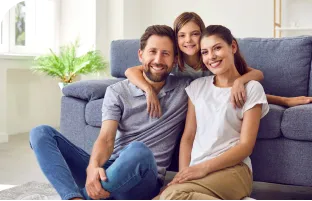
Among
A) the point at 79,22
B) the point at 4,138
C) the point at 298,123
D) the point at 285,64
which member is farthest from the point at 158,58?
the point at 79,22

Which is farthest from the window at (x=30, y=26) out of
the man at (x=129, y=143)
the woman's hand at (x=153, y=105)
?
the woman's hand at (x=153, y=105)

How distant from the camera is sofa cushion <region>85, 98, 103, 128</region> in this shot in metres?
2.40

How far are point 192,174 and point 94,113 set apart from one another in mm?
1019

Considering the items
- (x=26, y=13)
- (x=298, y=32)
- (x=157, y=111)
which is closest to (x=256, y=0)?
(x=298, y=32)

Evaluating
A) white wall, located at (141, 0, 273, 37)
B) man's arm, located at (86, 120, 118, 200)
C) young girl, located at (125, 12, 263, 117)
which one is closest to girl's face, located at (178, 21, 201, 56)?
young girl, located at (125, 12, 263, 117)

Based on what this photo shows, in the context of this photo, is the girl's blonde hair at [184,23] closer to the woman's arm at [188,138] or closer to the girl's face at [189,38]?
the girl's face at [189,38]

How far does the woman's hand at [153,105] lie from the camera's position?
5.86 feet

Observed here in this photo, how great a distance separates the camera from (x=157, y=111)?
5.90 feet

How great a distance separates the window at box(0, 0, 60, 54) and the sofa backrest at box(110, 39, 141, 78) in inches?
79.5

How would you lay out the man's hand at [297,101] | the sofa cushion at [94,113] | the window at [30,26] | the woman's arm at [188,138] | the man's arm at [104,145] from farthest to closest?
the window at [30,26] → the sofa cushion at [94,113] → the man's hand at [297,101] → the woman's arm at [188,138] → the man's arm at [104,145]

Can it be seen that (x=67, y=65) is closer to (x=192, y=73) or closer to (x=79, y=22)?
(x=79, y=22)

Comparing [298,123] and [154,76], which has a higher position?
[154,76]

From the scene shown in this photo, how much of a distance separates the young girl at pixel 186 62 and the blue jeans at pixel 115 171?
304 mm

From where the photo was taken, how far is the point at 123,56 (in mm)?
2885
